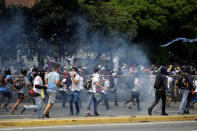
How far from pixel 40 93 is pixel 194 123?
16.4ft

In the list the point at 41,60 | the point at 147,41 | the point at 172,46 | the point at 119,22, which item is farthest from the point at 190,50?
the point at 41,60

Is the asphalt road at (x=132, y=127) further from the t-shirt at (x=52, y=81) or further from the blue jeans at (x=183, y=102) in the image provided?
the blue jeans at (x=183, y=102)

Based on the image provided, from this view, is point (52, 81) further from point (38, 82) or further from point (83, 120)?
point (83, 120)

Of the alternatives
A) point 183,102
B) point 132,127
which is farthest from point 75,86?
point 183,102

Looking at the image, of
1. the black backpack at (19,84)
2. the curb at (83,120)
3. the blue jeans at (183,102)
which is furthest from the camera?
the black backpack at (19,84)

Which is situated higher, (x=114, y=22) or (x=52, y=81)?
(x=114, y=22)

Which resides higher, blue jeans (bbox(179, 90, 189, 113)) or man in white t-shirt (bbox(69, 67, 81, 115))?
man in white t-shirt (bbox(69, 67, 81, 115))

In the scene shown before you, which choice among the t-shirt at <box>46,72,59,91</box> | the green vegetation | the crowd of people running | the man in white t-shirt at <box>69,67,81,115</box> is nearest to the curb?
the crowd of people running

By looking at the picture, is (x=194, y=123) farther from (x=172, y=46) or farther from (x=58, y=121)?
(x=172, y=46)

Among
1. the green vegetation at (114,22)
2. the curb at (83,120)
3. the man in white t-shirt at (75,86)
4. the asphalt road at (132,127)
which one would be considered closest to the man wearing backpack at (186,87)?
the curb at (83,120)

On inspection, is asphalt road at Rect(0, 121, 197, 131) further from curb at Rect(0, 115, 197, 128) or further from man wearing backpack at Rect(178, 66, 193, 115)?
man wearing backpack at Rect(178, 66, 193, 115)

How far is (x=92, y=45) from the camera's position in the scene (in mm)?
20812

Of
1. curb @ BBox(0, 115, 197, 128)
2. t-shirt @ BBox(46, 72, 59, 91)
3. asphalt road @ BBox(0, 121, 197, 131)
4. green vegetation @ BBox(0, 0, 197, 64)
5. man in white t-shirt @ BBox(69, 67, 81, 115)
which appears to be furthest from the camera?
green vegetation @ BBox(0, 0, 197, 64)

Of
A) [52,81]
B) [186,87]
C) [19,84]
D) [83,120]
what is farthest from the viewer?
[19,84]
